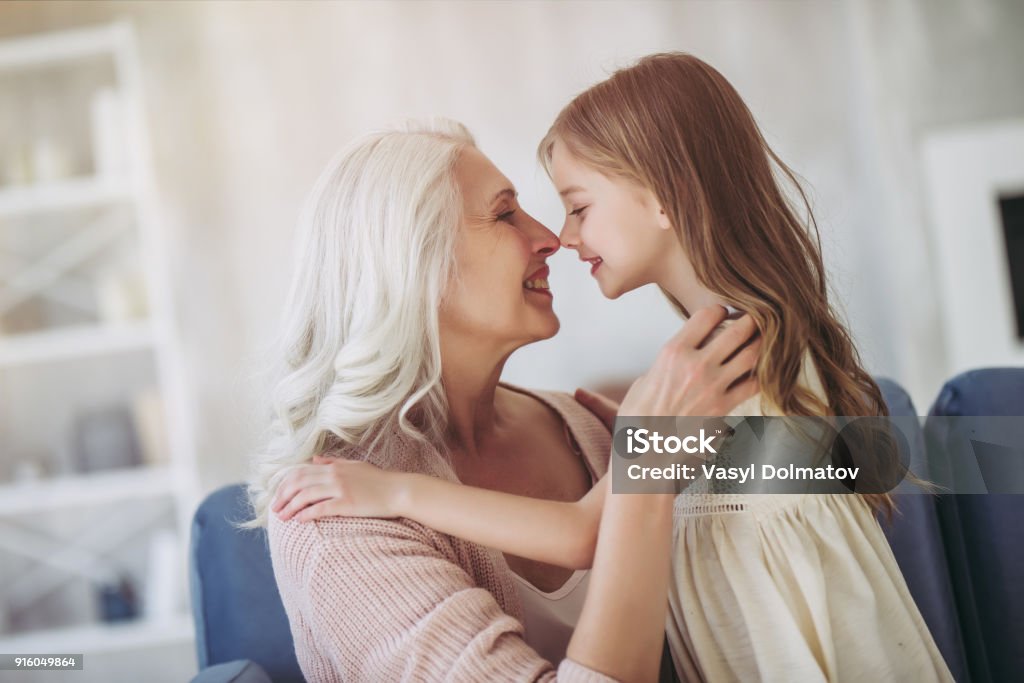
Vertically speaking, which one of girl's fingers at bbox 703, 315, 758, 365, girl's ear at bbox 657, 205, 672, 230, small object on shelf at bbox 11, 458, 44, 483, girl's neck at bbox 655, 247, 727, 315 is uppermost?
girl's ear at bbox 657, 205, 672, 230

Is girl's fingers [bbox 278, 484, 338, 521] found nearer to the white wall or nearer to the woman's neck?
the woman's neck

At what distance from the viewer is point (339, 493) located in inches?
36.7

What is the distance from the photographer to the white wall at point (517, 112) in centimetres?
289

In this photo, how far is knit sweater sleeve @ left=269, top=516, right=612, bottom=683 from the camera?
857mm

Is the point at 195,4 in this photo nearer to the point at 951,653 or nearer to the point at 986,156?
the point at 986,156

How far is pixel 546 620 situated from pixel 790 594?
1.08 ft

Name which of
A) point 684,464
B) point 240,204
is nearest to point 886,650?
point 684,464

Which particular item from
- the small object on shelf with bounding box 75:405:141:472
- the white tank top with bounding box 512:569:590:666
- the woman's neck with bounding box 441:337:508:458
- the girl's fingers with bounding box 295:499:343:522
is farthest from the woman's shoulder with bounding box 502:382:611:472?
the small object on shelf with bounding box 75:405:141:472

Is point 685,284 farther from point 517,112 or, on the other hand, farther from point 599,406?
point 517,112

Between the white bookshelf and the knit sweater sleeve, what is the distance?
80.7 inches

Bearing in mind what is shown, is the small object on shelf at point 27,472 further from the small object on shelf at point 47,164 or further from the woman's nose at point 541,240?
the woman's nose at point 541,240

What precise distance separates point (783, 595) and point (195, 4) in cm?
340

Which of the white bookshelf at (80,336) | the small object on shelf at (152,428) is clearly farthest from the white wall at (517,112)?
the small object on shelf at (152,428)

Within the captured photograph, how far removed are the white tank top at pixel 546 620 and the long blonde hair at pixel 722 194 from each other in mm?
397
